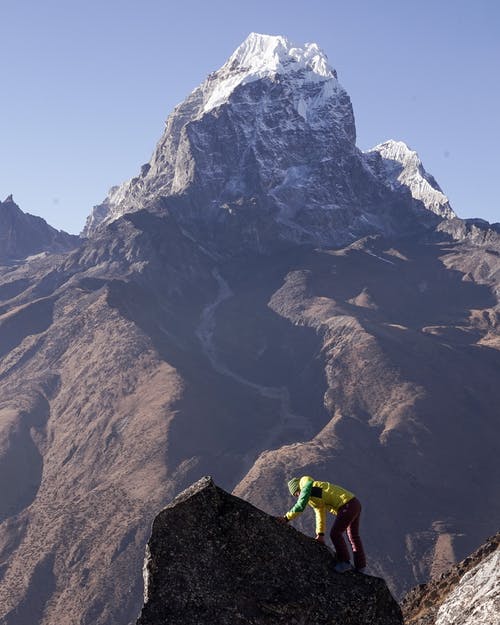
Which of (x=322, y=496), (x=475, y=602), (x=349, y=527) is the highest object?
(x=322, y=496)

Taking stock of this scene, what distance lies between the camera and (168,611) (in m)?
19.7

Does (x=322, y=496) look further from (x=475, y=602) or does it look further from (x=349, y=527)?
(x=475, y=602)

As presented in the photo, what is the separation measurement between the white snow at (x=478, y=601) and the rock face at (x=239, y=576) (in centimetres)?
271

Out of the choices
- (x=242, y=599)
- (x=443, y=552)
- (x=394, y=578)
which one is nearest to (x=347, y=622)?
(x=242, y=599)

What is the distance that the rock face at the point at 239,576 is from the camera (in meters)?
20.0

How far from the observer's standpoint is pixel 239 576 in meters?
20.7

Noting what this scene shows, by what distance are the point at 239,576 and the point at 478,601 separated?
789 centimetres

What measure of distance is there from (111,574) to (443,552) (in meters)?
76.8

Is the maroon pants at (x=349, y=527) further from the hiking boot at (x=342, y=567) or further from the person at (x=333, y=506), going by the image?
the hiking boot at (x=342, y=567)

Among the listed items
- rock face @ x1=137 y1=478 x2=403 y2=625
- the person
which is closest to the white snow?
rock face @ x1=137 y1=478 x2=403 y2=625

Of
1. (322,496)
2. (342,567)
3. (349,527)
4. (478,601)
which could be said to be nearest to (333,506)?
(322,496)

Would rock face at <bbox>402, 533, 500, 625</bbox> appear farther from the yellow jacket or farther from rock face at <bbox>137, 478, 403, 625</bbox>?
the yellow jacket

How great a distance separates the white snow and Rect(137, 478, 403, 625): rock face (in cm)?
271

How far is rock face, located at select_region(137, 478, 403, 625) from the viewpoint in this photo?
65.5 feet
